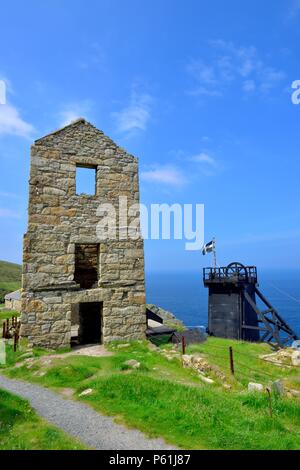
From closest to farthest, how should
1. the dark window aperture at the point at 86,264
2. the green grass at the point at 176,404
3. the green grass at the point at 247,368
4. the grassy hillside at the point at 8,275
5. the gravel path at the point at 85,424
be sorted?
the gravel path at the point at 85,424 < the green grass at the point at 176,404 < the green grass at the point at 247,368 < the dark window aperture at the point at 86,264 < the grassy hillside at the point at 8,275

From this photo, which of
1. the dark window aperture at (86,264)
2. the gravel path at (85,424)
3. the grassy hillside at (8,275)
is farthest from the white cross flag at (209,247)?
the grassy hillside at (8,275)

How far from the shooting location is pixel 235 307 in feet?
86.8

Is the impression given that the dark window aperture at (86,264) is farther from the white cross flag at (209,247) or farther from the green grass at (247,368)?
the white cross flag at (209,247)

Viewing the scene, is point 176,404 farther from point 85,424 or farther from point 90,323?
point 90,323

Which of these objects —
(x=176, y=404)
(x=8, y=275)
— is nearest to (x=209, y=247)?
(x=176, y=404)

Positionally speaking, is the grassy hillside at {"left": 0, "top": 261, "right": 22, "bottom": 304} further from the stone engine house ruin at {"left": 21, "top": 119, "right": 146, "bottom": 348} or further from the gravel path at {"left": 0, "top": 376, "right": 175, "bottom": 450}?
the gravel path at {"left": 0, "top": 376, "right": 175, "bottom": 450}

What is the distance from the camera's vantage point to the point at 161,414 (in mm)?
7102

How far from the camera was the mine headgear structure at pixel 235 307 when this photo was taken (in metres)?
26.1

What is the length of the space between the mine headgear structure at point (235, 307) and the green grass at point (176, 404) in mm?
14748

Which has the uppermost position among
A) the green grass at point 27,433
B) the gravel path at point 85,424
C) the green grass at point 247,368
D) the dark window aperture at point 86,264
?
the dark window aperture at point 86,264

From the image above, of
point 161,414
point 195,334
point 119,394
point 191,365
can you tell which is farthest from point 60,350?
point 195,334

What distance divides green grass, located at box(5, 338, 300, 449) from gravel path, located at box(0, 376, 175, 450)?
248mm

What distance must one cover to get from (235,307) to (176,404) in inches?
788
